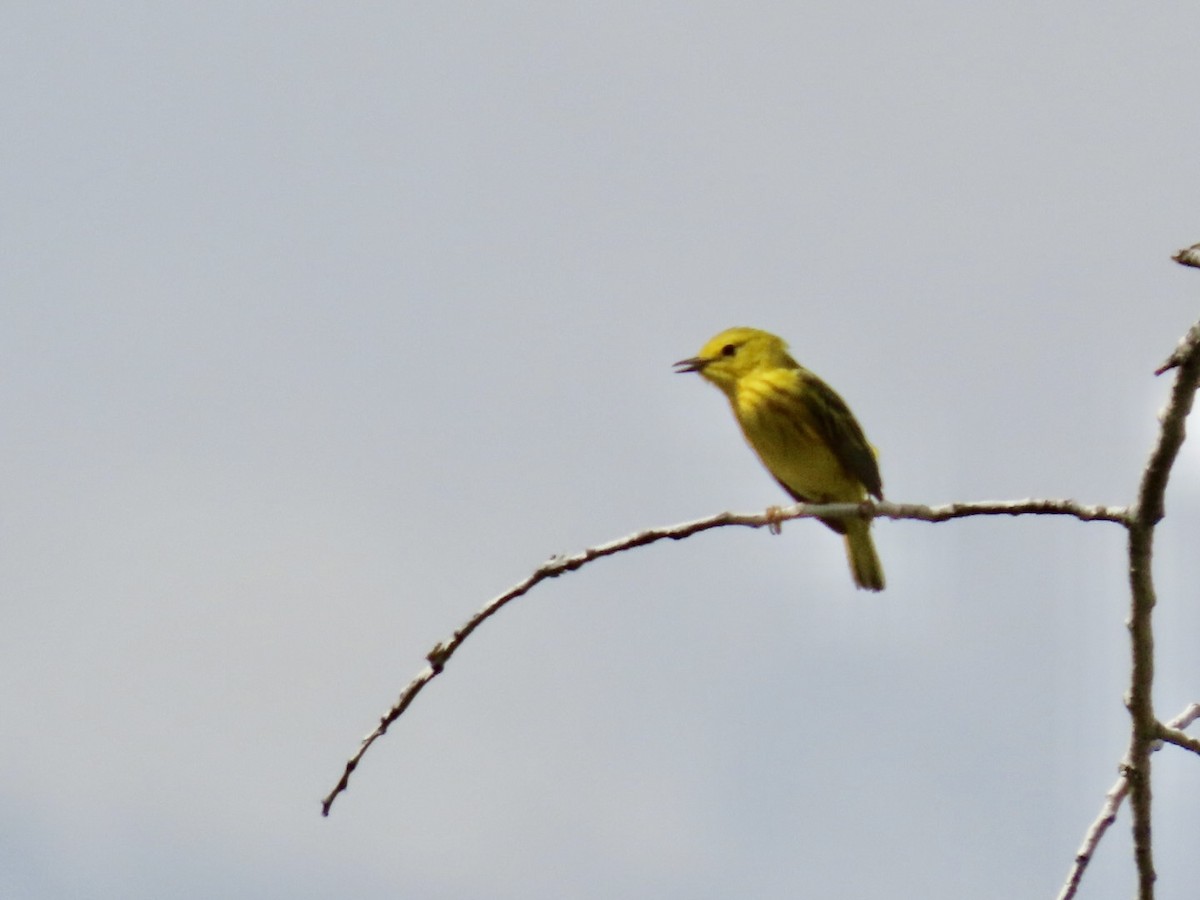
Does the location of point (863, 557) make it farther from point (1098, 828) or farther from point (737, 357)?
point (1098, 828)

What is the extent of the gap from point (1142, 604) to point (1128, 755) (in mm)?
445

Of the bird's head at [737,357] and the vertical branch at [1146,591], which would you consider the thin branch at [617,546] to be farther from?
the bird's head at [737,357]

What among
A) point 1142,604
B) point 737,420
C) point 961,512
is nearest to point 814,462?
point 737,420

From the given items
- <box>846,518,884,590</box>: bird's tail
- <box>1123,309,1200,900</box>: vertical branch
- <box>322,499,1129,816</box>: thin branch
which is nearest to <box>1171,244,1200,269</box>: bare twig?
<box>1123,309,1200,900</box>: vertical branch

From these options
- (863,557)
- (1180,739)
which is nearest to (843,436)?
(863,557)

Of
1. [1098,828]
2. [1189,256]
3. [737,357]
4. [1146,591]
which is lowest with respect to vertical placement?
[1098,828]

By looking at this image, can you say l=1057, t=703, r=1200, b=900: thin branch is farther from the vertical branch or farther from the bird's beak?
the bird's beak

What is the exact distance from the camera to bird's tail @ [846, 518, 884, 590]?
831cm

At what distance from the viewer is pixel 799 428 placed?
801 centimetres

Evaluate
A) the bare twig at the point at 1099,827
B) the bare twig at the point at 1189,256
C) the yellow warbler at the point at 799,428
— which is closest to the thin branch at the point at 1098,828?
the bare twig at the point at 1099,827

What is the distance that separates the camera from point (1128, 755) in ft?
11.3

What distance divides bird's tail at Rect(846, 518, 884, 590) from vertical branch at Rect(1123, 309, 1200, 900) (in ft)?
16.0

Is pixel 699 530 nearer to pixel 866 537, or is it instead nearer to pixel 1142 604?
pixel 1142 604

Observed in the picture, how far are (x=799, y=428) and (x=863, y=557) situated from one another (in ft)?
3.17
